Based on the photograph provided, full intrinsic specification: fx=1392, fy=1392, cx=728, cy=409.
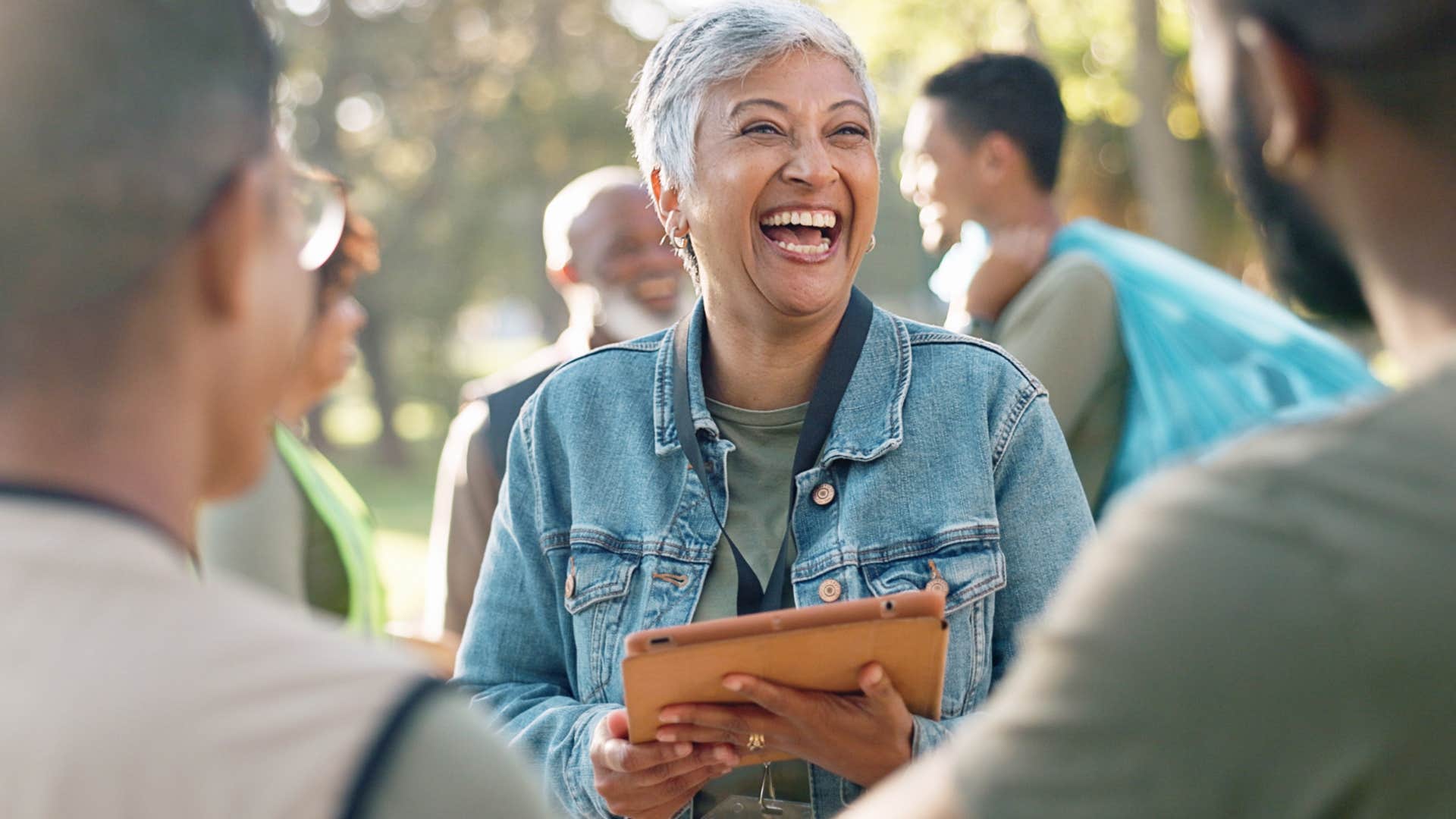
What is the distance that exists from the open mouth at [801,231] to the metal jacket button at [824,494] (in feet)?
1.60

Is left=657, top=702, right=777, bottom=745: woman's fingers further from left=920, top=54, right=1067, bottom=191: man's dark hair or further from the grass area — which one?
left=920, top=54, right=1067, bottom=191: man's dark hair

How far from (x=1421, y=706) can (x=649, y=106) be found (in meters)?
2.20

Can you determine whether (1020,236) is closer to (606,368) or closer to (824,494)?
(606,368)

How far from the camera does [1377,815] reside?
1039 mm

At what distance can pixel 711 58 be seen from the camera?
2.76m

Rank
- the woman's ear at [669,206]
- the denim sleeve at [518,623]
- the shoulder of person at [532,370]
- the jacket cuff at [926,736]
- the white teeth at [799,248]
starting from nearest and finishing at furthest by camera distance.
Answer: the jacket cuff at [926,736]
the denim sleeve at [518,623]
the white teeth at [799,248]
the woman's ear at [669,206]
the shoulder of person at [532,370]

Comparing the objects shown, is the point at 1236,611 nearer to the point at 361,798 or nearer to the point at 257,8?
the point at 361,798

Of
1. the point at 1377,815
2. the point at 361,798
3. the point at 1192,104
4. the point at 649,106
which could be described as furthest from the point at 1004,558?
the point at 1192,104

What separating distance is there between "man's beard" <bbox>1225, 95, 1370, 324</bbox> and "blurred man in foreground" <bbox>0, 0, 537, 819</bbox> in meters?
0.82

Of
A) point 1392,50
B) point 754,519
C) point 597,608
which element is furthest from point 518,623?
point 1392,50

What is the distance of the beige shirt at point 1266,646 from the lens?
1010mm

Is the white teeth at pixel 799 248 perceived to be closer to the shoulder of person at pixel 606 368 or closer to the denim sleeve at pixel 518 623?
the shoulder of person at pixel 606 368

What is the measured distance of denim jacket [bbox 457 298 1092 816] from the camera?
7.98 ft

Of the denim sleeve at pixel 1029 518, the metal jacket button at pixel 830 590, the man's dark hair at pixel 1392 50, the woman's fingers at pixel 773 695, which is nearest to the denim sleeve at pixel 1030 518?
the denim sleeve at pixel 1029 518
